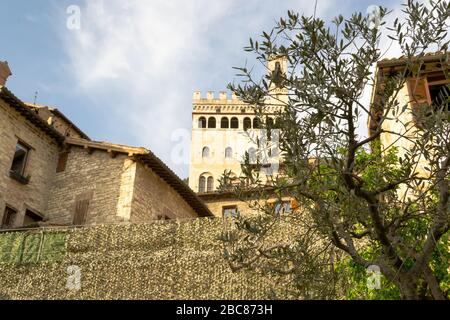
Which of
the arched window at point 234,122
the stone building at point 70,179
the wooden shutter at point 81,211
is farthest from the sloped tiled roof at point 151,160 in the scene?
the arched window at point 234,122

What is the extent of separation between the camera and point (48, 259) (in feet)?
57.3

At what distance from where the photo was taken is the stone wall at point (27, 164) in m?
21.4

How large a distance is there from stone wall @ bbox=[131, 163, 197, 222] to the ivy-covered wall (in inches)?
164

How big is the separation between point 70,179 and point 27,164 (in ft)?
6.87

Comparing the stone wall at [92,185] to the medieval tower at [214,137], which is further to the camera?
the medieval tower at [214,137]

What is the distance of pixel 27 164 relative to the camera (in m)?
23.0

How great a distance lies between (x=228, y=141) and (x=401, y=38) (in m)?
61.2

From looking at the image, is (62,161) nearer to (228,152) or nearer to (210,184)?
(210,184)

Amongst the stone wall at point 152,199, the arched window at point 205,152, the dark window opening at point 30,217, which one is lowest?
the dark window opening at point 30,217

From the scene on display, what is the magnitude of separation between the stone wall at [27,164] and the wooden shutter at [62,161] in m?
0.20

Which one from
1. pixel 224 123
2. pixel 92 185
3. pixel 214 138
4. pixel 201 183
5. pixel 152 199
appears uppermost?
pixel 224 123

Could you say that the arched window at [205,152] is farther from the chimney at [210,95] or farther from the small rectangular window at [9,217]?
the small rectangular window at [9,217]

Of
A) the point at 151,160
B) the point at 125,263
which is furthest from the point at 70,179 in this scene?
the point at 125,263
